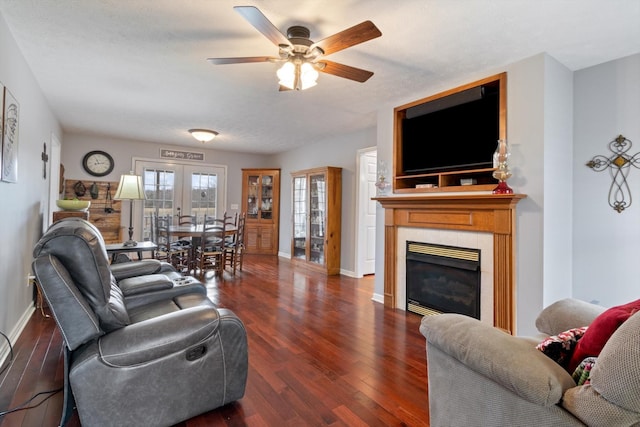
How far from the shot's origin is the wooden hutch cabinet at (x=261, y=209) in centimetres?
738

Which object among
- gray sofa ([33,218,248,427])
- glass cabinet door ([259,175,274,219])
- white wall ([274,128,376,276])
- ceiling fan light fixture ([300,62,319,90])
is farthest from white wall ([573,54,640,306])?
glass cabinet door ([259,175,274,219])

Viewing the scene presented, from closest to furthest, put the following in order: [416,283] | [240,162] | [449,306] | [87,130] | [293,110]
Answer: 1. [449,306]
2. [416,283]
3. [293,110]
4. [87,130]
5. [240,162]

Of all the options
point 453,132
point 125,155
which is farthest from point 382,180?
point 125,155

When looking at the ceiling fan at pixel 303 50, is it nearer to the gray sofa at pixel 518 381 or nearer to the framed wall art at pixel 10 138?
Result: the framed wall art at pixel 10 138

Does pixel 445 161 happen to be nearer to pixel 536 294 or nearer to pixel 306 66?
pixel 536 294

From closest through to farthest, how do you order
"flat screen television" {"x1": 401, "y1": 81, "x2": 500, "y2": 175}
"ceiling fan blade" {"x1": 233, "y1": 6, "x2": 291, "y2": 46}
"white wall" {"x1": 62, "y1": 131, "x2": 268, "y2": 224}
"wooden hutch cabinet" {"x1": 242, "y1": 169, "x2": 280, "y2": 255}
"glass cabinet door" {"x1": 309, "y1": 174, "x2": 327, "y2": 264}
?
1. "ceiling fan blade" {"x1": 233, "y1": 6, "x2": 291, "y2": 46}
2. "flat screen television" {"x1": 401, "y1": 81, "x2": 500, "y2": 175}
3. "glass cabinet door" {"x1": 309, "y1": 174, "x2": 327, "y2": 264}
4. "white wall" {"x1": 62, "y1": 131, "x2": 268, "y2": 224}
5. "wooden hutch cabinet" {"x1": 242, "y1": 169, "x2": 280, "y2": 255}

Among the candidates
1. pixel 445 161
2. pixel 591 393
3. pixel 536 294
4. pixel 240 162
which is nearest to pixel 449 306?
pixel 536 294

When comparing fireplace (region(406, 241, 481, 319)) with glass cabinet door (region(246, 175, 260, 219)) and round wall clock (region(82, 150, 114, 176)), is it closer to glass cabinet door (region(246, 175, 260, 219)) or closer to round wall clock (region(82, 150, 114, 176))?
glass cabinet door (region(246, 175, 260, 219))

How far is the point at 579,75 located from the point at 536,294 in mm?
2017

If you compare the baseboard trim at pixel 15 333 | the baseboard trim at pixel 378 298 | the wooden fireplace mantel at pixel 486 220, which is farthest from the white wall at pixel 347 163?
the baseboard trim at pixel 15 333

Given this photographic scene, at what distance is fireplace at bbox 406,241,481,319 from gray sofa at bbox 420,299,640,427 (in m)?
1.51

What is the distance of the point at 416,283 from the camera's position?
354 cm

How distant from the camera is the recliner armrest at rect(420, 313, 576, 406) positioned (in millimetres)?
988

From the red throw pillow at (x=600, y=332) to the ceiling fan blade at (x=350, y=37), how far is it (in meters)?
1.70
